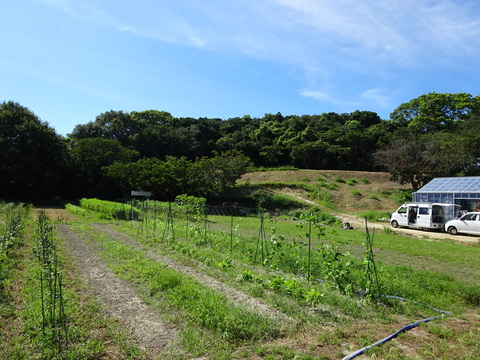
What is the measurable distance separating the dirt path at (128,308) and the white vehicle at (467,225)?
55.4 ft

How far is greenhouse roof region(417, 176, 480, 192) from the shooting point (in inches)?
812

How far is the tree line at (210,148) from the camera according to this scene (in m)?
30.4

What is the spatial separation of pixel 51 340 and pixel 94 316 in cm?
86

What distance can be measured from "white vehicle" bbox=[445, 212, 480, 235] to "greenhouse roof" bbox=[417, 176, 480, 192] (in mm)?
4855

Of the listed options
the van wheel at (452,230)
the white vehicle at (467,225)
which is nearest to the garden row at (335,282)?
the white vehicle at (467,225)

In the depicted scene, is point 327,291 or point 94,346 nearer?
point 94,346

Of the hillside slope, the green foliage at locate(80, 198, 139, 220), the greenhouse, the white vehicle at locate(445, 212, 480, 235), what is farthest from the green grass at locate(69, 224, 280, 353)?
the hillside slope

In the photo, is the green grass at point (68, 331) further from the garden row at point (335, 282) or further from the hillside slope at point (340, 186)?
the hillside slope at point (340, 186)

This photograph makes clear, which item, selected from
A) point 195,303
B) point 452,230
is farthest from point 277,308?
point 452,230

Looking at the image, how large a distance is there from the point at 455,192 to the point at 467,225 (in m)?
5.82

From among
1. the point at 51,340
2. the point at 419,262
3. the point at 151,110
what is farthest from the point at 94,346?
the point at 151,110

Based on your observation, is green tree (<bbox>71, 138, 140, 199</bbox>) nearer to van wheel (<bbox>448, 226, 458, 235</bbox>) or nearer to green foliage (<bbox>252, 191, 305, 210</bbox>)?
green foliage (<bbox>252, 191, 305, 210</bbox>)

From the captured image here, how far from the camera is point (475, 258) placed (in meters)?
9.81

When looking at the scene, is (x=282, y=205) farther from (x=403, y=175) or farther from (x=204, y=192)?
(x=403, y=175)
